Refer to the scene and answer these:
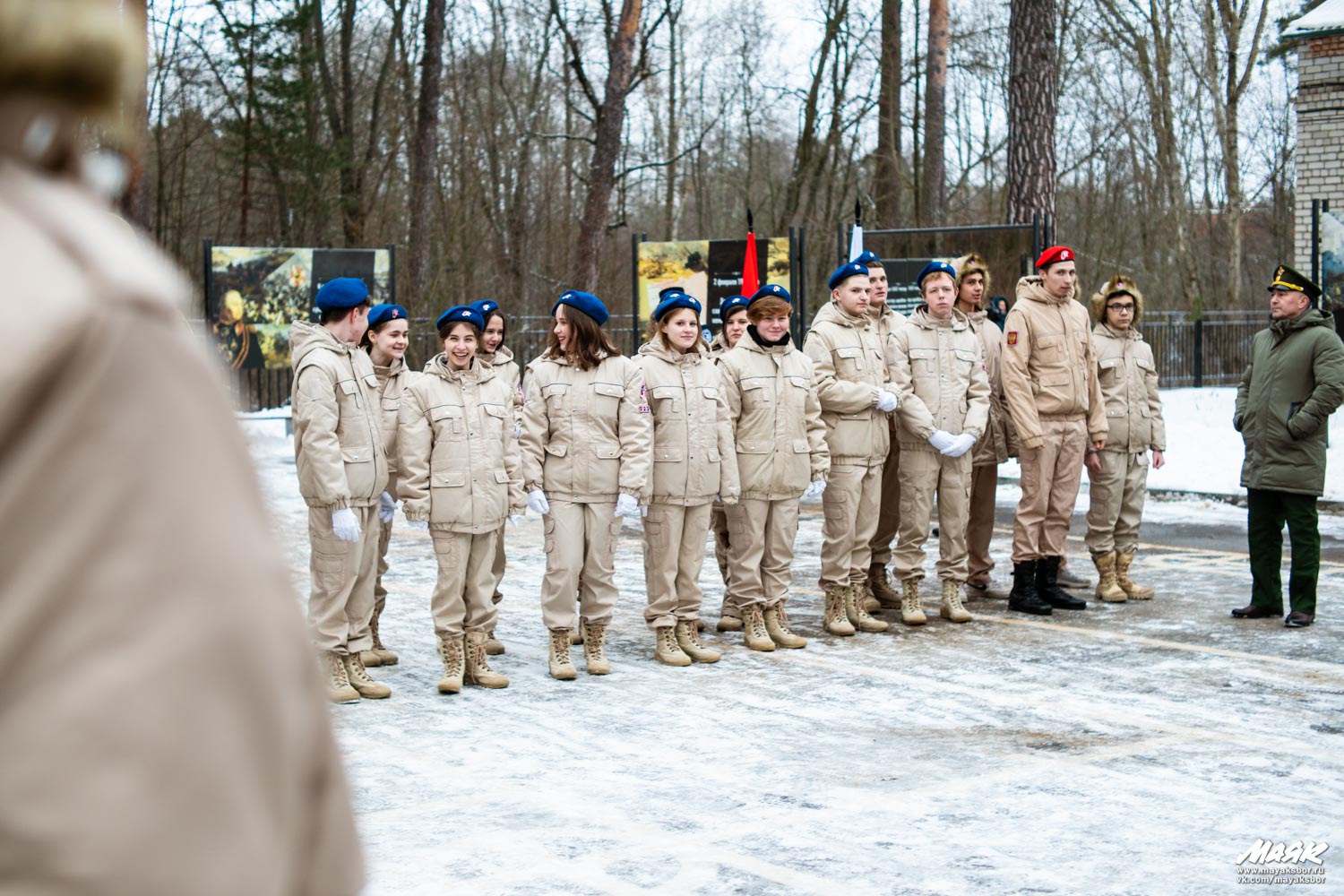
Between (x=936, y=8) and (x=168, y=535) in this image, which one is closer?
(x=168, y=535)

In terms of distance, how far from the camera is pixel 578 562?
8.14 metres

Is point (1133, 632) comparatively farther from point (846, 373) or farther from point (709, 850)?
point (709, 850)

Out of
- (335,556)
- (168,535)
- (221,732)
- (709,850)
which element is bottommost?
(709,850)

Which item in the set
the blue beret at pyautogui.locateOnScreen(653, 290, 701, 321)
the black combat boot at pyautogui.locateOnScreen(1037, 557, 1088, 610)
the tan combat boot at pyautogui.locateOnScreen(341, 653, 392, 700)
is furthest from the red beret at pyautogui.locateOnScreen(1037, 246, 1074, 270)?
the tan combat boot at pyautogui.locateOnScreen(341, 653, 392, 700)

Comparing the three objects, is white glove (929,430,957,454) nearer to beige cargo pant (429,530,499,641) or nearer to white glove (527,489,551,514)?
white glove (527,489,551,514)

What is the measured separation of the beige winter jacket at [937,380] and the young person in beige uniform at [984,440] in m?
0.47

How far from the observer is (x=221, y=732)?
0.92 meters

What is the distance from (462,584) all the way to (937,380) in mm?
3568

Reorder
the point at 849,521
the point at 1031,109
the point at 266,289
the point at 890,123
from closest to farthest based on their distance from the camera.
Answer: the point at 849,521
the point at 1031,109
the point at 266,289
the point at 890,123

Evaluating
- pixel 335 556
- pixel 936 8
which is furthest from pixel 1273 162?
pixel 335 556

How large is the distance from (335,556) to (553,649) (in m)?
1.34

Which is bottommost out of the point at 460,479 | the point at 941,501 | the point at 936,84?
the point at 941,501

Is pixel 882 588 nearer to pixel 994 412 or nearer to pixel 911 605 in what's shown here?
pixel 911 605

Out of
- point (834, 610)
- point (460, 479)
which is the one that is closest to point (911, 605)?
point (834, 610)
